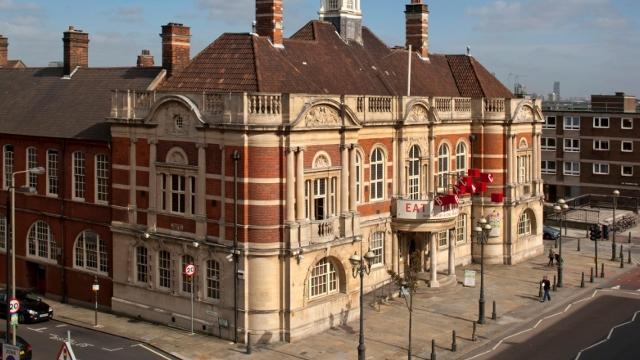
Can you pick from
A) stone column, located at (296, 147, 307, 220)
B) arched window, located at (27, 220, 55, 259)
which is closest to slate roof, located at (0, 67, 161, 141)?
arched window, located at (27, 220, 55, 259)

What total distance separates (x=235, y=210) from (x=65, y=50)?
20.7m

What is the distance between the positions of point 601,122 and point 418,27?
2983cm

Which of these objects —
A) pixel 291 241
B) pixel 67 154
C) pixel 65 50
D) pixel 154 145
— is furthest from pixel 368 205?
pixel 65 50

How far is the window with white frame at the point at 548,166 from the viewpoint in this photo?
251 feet

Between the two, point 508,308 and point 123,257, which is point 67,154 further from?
point 508,308

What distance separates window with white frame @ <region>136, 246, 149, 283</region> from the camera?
119 ft

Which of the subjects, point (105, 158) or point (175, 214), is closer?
point (175, 214)

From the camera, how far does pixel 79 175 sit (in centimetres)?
3981

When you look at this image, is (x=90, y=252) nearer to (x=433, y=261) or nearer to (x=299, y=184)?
(x=299, y=184)

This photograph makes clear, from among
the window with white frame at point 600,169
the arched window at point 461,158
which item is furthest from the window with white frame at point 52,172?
the window with white frame at point 600,169

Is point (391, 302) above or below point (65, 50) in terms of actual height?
below

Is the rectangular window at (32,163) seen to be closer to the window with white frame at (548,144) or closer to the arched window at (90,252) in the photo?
the arched window at (90,252)

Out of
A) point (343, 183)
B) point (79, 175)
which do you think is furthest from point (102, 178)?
point (343, 183)

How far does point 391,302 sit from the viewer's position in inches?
1532
